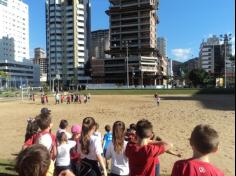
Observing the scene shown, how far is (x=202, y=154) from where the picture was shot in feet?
11.5

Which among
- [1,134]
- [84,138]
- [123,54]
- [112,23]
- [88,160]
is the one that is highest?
[112,23]

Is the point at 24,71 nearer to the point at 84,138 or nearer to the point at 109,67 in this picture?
the point at 109,67

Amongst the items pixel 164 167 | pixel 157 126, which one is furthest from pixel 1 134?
pixel 164 167

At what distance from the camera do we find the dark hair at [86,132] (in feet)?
20.2

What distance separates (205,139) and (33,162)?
1496mm

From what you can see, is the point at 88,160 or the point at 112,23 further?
the point at 112,23

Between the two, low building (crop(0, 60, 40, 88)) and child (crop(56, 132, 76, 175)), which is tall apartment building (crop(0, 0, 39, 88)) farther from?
child (crop(56, 132, 76, 175))

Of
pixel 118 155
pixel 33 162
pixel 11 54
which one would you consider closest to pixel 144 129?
pixel 118 155

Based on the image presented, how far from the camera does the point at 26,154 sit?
9.87 feet

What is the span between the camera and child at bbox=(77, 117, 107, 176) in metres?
6.19

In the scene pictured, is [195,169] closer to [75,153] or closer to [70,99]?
[75,153]

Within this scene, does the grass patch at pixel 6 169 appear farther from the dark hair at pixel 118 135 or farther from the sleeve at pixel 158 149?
the sleeve at pixel 158 149

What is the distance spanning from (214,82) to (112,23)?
47.1 m

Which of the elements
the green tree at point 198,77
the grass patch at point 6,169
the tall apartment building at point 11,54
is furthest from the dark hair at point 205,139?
the tall apartment building at point 11,54
